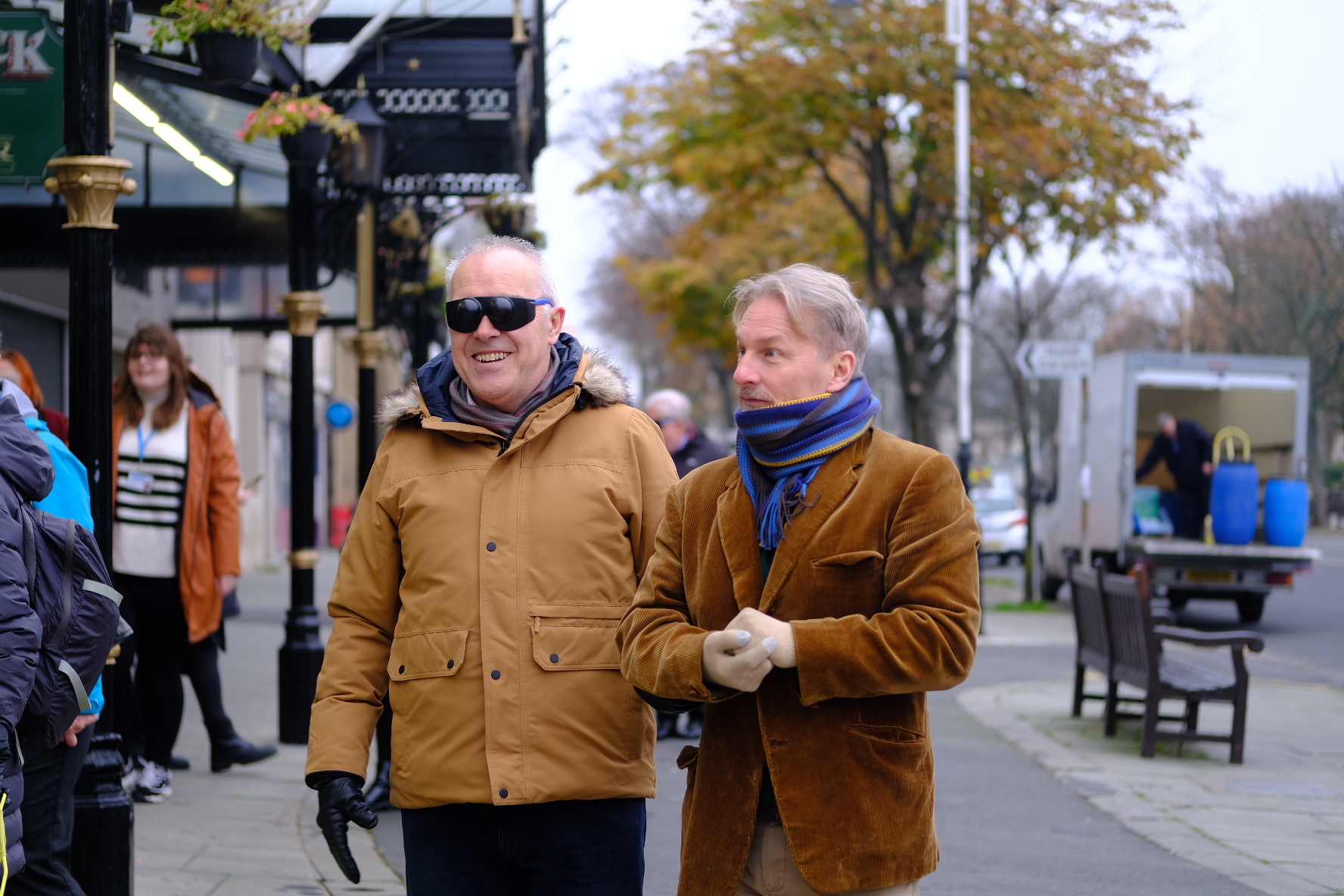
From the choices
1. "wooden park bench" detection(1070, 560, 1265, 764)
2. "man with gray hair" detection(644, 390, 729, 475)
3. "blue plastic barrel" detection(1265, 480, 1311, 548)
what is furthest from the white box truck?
"man with gray hair" detection(644, 390, 729, 475)

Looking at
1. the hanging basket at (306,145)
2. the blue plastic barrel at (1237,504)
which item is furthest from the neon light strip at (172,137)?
the blue plastic barrel at (1237,504)

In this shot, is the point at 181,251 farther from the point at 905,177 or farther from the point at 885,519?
the point at 905,177

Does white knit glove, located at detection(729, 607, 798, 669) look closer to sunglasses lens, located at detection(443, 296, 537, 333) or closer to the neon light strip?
sunglasses lens, located at detection(443, 296, 537, 333)

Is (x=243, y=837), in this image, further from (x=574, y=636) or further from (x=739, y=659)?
(x=739, y=659)

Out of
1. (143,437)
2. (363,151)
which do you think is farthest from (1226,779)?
(363,151)

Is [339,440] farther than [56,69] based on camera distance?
Yes

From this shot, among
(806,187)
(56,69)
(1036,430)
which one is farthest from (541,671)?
(1036,430)

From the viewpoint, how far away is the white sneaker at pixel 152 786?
21.7ft

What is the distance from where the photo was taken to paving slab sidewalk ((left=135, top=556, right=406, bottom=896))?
534cm

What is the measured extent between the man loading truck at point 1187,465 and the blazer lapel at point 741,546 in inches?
626

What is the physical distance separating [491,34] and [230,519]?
13.1ft

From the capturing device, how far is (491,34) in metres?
9.51

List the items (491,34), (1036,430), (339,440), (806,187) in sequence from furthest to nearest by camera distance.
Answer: (1036,430) → (339,440) → (806,187) → (491,34)

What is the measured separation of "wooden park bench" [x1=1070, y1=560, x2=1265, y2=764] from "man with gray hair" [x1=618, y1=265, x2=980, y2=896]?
19.0 ft
